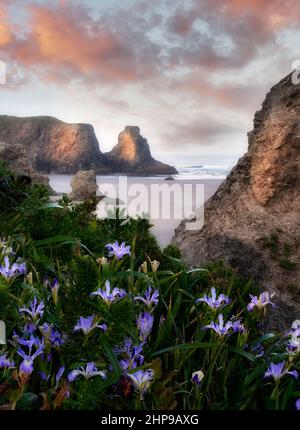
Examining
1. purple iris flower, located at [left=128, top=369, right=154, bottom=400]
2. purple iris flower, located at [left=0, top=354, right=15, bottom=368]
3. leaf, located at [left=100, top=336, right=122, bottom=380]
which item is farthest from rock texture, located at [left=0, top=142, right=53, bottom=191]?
purple iris flower, located at [left=128, top=369, right=154, bottom=400]

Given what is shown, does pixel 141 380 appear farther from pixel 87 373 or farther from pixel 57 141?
pixel 57 141

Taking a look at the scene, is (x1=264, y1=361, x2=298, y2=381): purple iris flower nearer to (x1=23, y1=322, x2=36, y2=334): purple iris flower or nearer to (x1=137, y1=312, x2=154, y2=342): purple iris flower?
(x1=137, y1=312, x2=154, y2=342): purple iris flower

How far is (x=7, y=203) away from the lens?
3.59 m

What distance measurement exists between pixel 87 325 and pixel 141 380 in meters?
0.26

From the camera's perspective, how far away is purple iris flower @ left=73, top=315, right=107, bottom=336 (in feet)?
5.61

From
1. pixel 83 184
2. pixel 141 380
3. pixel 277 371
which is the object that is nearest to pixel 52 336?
pixel 141 380

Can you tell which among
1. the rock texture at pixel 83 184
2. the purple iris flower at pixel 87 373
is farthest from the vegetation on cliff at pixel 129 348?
the rock texture at pixel 83 184

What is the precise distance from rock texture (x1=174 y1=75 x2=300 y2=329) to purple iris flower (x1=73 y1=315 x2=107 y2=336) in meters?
2.88

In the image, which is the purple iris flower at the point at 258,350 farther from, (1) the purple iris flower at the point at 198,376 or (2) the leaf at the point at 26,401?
(2) the leaf at the point at 26,401

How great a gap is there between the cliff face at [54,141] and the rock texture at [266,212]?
72440 millimetres

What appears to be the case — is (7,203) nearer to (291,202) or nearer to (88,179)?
(291,202)

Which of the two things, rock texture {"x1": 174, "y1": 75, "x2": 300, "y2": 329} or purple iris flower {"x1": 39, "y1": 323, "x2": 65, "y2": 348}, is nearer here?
purple iris flower {"x1": 39, "y1": 323, "x2": 65, "y2": 348}

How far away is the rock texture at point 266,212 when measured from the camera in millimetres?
4562

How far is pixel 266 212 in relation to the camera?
5.05 m
